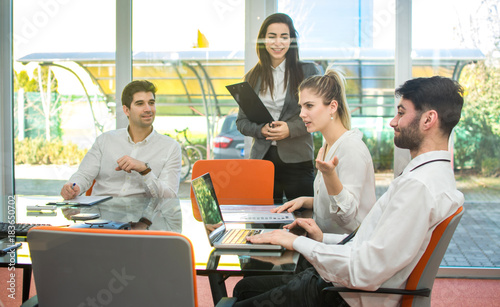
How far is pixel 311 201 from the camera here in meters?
2.41

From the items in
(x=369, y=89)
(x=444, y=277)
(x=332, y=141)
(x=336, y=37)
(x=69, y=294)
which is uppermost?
(x=336, y=37)

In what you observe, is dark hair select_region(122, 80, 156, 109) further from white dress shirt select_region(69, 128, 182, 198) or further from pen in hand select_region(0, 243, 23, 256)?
pen in hand select_region(0, 243, 23, 256)

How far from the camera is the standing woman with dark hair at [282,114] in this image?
325 cm

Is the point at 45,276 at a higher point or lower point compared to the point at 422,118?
lower

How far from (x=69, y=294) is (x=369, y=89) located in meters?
3.27

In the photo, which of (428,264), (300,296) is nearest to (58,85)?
(300,296)

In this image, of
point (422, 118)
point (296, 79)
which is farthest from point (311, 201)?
point (296, 79)

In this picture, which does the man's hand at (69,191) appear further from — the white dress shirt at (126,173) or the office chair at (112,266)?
the office chair at (112,266)

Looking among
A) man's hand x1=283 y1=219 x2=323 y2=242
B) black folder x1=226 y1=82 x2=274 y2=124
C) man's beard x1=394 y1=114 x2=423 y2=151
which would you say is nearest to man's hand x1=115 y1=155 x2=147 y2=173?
black folder x1=226 y1=82 x2=274 y2=124

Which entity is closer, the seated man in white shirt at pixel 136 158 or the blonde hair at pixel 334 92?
the blonde hair at pixel 334 92

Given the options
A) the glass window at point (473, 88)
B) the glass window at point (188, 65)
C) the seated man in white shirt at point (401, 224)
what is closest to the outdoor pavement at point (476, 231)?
the glass window at point (473, 88)

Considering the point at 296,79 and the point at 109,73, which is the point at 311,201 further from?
the point at 109,73

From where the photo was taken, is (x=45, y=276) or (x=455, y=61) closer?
(x=45, y=276)

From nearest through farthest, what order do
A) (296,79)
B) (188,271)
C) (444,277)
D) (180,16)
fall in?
(188,271) < (296,79) < (444,277) < (180,16)
